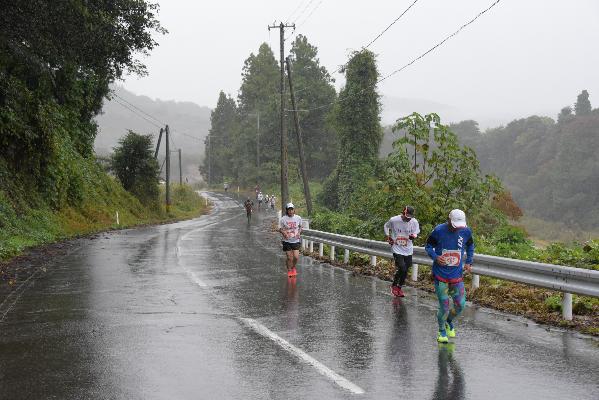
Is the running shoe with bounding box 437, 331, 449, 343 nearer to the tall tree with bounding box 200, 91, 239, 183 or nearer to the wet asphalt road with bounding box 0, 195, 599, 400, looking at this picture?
the wet asphalt road with bounding box 0, 195, 599, 400

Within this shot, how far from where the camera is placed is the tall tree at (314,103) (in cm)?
→ 8844

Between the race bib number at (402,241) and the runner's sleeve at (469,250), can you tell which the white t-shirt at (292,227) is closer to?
the race bib number at (402,241)

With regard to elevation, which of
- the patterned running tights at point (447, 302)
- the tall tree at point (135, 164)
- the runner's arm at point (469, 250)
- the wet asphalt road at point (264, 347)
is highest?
the tall tree at point (135, 164)

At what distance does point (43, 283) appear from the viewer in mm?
13828

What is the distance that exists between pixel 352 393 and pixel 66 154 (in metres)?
32.3

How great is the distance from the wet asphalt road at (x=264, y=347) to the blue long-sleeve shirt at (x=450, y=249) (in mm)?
922

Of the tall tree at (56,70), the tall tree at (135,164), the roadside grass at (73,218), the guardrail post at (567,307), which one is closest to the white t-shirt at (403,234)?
the guardrail post at (567,307)

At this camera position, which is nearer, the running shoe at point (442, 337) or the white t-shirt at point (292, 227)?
the running shoe at point (442, 337)

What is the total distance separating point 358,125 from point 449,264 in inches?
1930

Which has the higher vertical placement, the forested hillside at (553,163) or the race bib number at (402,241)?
the forested hillside at (553,163)

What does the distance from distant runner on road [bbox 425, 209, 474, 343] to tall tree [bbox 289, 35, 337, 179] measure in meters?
78.7

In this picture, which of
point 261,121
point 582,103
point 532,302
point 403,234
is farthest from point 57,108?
point 582,103

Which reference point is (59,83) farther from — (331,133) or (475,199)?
(331,133)

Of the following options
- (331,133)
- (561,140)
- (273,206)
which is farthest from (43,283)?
(561,140)
